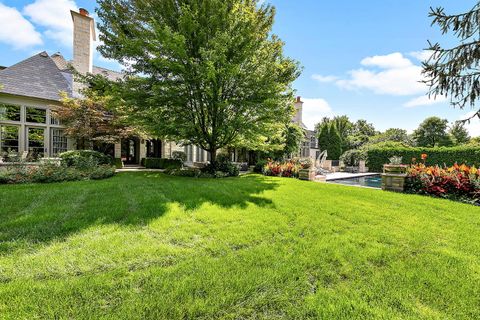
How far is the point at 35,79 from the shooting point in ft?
45.5

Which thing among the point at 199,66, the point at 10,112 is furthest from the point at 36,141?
the point at 199,66

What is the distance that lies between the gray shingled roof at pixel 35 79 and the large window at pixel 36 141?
7.12 feet

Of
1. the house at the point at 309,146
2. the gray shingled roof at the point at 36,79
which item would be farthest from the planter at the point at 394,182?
the house at the point at 309,146

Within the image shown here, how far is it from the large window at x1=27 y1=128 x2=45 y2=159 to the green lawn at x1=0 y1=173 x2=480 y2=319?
11.2m

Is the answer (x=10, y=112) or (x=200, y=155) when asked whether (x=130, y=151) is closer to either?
A: (x=200, y=155)

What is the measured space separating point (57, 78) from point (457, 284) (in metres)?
20.7

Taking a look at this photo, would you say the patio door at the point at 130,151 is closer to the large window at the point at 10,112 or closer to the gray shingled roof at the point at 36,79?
the gray shingled roof at the point at 36,79

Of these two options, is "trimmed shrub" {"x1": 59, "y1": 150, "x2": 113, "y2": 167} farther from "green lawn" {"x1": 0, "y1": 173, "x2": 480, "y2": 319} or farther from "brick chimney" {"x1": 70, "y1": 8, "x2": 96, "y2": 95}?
"brick chimney" {"x1": 70, "y1": 8, "x2": 96, "y2": 95}

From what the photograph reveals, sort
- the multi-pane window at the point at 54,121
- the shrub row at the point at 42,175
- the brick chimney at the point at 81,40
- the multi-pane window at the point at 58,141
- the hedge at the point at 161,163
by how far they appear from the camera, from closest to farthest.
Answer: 1. the shrub row at the point at 42,175
2. the multi-pane window at the point at 54,121
3. the multi-pane window at the point at 58,141
4. the brick chimney at the point at 81,40
5. the hedge at the point at 161,163

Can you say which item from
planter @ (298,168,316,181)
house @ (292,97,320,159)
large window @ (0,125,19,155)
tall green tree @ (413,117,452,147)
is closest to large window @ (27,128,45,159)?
large window @ (0,125,19,155)

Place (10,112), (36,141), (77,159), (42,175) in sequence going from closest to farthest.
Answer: (42,175)
(77,159)
(10,112)
(36,141)

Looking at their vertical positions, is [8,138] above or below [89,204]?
above

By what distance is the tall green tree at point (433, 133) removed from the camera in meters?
31.2

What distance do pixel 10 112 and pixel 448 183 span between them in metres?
21.5
